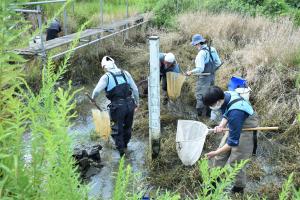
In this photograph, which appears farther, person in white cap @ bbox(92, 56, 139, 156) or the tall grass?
person in white cap @ bbox(92, 56, 139, 156)

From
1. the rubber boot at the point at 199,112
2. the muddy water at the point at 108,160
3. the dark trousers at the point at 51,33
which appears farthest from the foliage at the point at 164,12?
the muddy water at the point at 108,160

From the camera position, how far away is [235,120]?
4074 millimetres

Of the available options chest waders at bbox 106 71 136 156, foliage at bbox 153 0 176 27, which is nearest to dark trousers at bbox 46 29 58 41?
foliage at bbox 153 0 176 27

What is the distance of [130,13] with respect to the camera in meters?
13.3

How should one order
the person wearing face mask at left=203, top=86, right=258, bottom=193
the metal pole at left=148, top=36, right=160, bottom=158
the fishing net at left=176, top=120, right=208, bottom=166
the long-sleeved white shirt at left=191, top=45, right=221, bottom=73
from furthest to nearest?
the long-sleeved white shirt at left=191, top=45, right=221, bottom=73 < the metal pole at left=148, top=36, right=160, bottom=158 < the fishing net at left=176, top=120, right=208, bottom=166 < the person wearing face mask at left=203, top=86, right=258, bottom=193

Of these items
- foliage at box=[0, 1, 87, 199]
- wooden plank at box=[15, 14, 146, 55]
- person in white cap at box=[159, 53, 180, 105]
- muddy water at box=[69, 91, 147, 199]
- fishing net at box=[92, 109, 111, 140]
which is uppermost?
foliage at box=[0, 1, 87, 199]

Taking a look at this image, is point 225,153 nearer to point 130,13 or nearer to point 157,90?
point 157,90

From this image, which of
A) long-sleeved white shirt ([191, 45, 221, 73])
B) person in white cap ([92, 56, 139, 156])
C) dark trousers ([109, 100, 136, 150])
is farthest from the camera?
long-sleeved white shirt ([191, 45, 221, 73])

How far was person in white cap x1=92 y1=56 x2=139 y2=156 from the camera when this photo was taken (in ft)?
17.7

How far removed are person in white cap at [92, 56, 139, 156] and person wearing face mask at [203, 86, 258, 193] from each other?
1.68m

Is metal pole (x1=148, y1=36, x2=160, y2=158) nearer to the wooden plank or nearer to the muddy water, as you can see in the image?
the muddy water

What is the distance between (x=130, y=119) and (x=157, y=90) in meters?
1.00

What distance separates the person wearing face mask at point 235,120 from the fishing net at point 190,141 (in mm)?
291

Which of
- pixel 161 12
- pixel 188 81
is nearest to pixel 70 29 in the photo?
pixel 161 12
